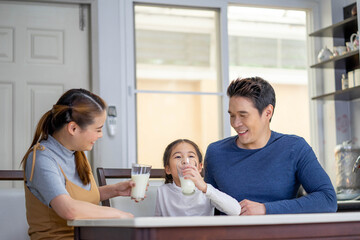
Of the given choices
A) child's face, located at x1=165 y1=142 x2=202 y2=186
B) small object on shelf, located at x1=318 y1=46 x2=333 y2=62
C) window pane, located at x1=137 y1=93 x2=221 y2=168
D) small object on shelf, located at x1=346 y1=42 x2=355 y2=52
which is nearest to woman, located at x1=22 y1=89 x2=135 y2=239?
child's face, located at x1=165 y1=142 x2=202 y2=186

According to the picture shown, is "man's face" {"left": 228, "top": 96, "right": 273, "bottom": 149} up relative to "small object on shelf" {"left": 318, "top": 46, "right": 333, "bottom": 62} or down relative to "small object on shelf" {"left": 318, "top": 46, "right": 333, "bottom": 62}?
down

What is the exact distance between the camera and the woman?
1.80 m

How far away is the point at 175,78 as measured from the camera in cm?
422

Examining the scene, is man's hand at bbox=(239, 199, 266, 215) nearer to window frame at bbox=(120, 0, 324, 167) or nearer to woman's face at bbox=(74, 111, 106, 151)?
woman's face at bbox=(74, 111, 106, 151)

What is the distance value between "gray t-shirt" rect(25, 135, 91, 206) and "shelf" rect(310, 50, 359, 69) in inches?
101

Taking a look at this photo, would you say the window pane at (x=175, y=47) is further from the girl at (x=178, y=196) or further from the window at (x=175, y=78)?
the girl at (x=178, y=196)

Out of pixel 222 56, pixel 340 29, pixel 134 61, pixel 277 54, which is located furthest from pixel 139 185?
pixel 277 54

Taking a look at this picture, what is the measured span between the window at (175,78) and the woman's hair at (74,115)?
6.29 ft

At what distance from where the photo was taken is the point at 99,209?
1597mm

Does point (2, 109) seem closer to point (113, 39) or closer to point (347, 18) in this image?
point (113, 39)

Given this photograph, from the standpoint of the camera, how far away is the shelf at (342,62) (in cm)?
402

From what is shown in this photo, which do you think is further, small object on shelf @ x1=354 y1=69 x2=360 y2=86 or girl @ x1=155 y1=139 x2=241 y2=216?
small object on shelf @ x1=354 y1=69 x2=360 y2=86

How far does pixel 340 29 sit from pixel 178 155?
87.6 inches

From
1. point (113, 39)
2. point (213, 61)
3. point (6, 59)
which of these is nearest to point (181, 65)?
point (213, 61)
